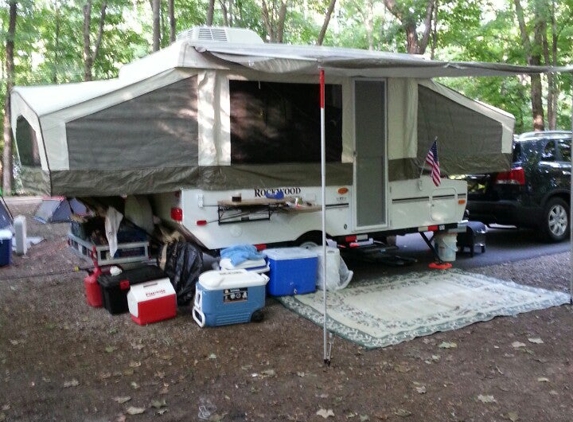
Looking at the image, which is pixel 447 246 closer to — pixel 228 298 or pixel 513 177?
pixel 513 177

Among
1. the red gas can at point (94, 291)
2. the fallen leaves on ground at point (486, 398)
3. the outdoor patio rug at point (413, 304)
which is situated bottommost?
the fallen leaves on ground at point (486, 398)

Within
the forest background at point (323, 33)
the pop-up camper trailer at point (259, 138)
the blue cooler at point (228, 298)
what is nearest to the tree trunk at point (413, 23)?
the forest background at point (323, 33)

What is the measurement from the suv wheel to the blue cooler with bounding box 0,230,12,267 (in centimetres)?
817

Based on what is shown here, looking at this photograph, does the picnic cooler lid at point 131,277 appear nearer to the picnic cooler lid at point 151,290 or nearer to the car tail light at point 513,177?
the picnic cooler lid at point 151,290

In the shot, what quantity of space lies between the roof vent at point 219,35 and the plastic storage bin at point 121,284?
273 centimetres

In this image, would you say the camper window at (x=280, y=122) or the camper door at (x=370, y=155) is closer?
the camper window at (x=280, y=122)

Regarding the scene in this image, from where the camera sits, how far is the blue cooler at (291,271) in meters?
6.37

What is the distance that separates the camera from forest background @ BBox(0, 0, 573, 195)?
15484 mm

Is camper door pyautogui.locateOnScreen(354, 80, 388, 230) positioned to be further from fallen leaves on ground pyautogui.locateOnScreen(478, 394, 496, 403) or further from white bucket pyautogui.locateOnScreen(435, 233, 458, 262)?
fallen leaves on ground pyautogui.locateOnScreen(478, 394, 496, 403)

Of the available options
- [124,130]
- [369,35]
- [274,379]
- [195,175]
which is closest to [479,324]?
[274,379]

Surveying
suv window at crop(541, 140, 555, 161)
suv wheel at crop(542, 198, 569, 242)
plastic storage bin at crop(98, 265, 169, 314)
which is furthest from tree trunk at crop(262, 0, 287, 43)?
plastic storage bin at crop(98, 265, 169, 314)

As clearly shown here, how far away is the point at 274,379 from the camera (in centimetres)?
433

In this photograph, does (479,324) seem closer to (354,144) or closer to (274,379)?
(274,379)

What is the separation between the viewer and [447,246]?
825cm
